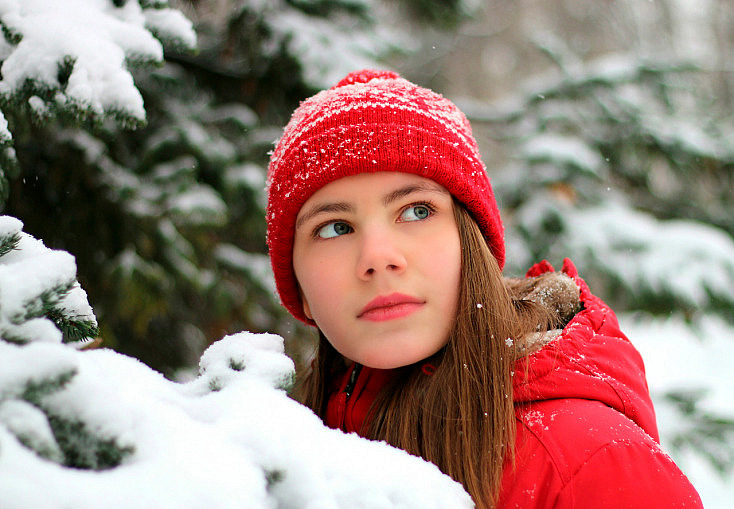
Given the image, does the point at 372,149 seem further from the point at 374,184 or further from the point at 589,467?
the point at 589,467


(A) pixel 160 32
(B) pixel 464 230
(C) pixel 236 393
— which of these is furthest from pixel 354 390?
(A) pixel 160 32

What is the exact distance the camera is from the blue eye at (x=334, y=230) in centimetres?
158

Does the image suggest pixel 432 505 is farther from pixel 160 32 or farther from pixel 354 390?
pixel 160 32

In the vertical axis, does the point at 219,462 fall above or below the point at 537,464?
above

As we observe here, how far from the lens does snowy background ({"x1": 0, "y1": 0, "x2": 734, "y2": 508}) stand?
0.67m

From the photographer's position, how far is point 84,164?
2.37 m

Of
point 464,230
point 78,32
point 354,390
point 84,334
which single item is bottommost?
point 354,390

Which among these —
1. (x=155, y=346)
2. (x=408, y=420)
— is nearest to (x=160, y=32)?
(x=408, y=420)

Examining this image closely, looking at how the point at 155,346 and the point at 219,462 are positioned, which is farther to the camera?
the point at 155,346

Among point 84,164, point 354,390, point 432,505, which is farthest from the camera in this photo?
point 84,164

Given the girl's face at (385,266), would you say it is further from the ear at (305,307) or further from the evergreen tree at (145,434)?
the evergreen tree at (145,434)

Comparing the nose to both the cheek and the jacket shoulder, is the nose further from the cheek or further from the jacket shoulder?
the jacket shoulder

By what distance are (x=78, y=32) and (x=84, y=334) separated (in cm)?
73

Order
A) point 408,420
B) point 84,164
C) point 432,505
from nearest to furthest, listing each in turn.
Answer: point 432,505
point 408,420
point 84,164
